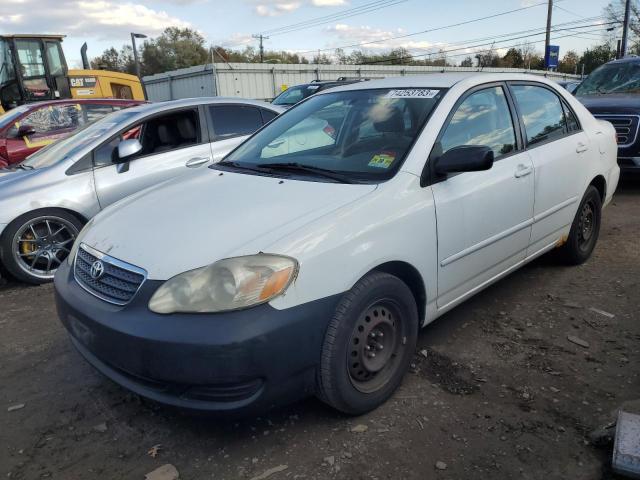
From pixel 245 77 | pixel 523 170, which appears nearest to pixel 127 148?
pixel 523 170

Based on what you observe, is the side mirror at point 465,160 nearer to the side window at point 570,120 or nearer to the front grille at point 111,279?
the front grille at point 111,279

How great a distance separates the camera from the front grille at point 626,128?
6980mm

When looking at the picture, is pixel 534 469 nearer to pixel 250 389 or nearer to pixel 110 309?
pixel 250 389

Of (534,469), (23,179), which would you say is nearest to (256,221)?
(534,469)

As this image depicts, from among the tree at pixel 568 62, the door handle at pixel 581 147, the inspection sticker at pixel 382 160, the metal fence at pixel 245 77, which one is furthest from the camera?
the tree at pixel 568 62

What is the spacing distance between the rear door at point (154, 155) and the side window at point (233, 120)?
188mm

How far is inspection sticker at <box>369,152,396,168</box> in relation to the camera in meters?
2.86

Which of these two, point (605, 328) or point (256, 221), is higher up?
point (256, 221)

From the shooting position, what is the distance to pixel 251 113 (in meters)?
6.06

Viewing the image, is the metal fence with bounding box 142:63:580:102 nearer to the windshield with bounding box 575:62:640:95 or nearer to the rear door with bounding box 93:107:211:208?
the windshield with bounding box 575:62:640:95

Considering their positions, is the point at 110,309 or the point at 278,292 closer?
the point at 278,292

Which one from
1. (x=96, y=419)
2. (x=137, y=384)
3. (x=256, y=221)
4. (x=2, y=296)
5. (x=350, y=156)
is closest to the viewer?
(x=137, y=384)

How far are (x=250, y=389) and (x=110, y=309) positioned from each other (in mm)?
739

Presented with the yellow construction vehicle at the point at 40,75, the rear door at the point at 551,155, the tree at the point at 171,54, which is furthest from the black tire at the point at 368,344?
the tree at the point at 171,54
